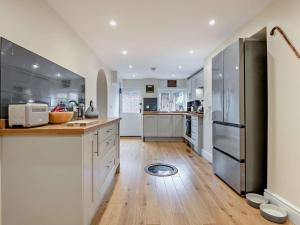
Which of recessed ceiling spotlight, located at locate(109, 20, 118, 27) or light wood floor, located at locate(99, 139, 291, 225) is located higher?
recessed ceiling spotlight, located at locate(109, 20, 118, 27)

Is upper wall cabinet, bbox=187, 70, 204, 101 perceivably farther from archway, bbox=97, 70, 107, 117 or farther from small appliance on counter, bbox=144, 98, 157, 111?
archway, bbox=97, 70, 107, 117

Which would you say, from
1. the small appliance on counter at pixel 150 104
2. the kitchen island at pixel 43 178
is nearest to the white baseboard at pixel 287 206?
the kitchen island at pixel 43 178

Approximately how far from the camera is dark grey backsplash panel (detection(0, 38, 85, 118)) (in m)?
1.56

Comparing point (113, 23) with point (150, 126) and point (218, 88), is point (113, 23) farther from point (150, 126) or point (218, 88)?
point (150, 126)

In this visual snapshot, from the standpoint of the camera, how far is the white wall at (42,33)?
5.36 feet

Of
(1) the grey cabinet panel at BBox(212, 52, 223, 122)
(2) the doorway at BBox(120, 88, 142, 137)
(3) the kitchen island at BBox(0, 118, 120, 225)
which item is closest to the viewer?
(3) the kitchen island at BBox(0, 118, 120, 225)

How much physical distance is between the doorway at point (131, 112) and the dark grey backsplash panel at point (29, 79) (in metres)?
4.73

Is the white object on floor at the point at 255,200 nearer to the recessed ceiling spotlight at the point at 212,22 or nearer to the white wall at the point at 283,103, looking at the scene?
the white wall at the point at 283,103

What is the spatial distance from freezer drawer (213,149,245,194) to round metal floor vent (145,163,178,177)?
75 centimetres

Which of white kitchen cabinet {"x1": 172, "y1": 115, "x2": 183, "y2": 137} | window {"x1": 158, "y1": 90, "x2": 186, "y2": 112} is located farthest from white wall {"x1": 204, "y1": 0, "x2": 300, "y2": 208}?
window {"x1": 158, "y1": 90, "x2": 186, "y2": 112}

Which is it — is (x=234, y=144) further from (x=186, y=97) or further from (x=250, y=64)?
(x=186, y=97)

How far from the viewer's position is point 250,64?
2408 millimetres

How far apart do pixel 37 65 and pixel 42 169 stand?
3.68 feet

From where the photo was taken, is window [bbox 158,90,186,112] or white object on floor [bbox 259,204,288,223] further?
window [bbox 158,90,186,112]
